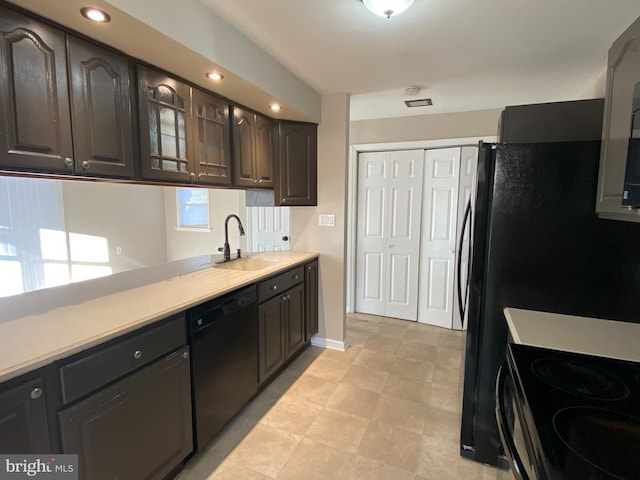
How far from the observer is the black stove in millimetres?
705

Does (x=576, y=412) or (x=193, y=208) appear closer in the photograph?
(x=576, y=412)

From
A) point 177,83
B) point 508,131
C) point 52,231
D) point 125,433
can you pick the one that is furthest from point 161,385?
point 52,231

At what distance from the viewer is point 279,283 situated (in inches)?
96.6

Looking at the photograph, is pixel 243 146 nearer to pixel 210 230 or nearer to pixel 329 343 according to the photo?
pixel 329 343

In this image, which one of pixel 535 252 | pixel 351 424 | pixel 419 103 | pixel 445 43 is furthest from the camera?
pixel 419 103

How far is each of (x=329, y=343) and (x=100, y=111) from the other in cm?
258

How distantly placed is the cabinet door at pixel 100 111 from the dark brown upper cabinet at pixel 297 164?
1.38 m

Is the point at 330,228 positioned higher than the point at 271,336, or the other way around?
the point at 330,228

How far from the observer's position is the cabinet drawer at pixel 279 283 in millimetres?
2240

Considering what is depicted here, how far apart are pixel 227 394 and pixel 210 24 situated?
2.06m

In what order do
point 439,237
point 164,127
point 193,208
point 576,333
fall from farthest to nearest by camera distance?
point 193,208 → point 439,237 → point 164,127 → point 576,333

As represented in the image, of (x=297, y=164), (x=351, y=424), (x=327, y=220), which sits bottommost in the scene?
(x=351, y=424)

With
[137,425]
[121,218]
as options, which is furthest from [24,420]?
[121,218]

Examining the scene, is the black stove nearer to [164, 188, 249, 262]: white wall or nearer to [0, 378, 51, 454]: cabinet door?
[0, 378, 51, 454]: cabinet door
